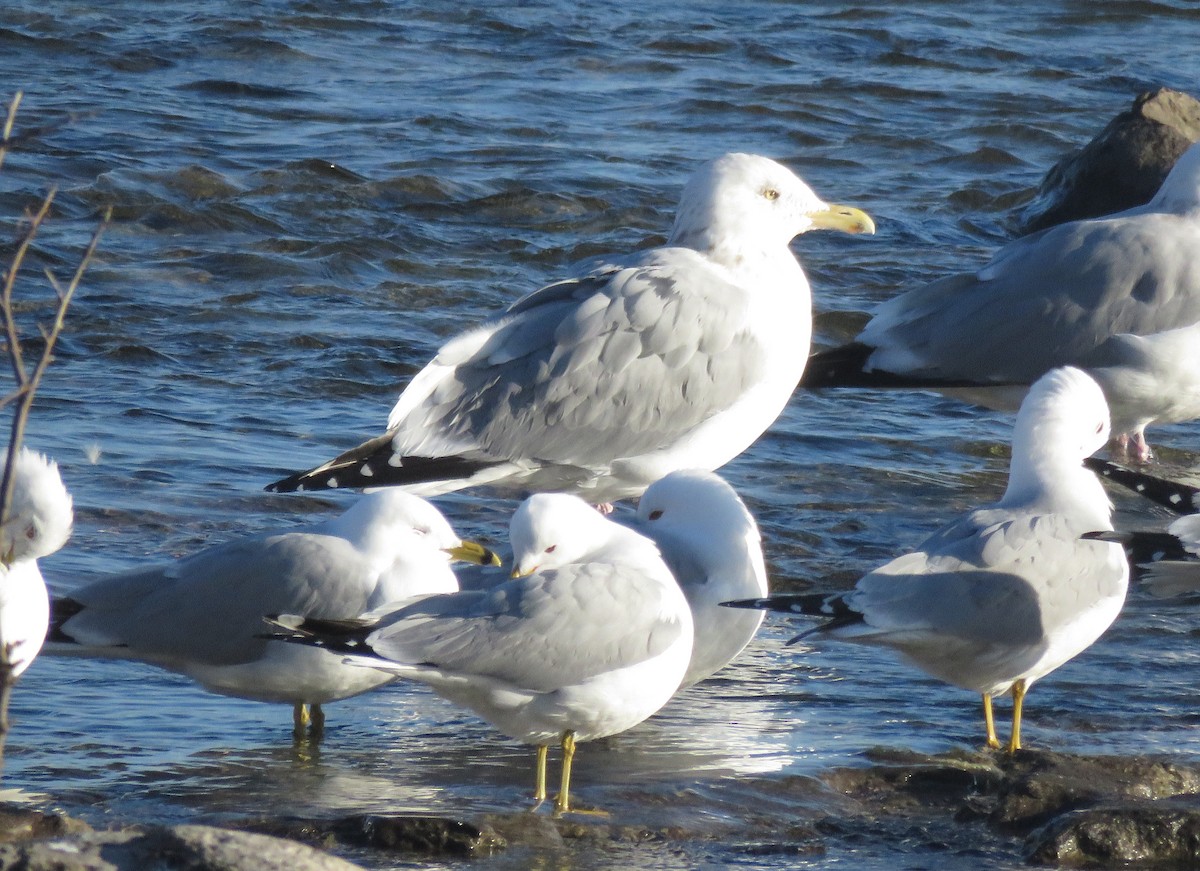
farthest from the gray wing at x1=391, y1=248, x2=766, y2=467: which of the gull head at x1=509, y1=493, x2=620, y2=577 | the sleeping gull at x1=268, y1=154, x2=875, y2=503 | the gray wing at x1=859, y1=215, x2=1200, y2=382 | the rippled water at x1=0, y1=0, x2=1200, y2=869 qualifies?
the gull head at x1=509, y1=493, x2=620, y2=577

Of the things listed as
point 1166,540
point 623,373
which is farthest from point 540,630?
point 623,373

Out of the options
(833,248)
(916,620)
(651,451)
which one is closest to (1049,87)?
(833,248)

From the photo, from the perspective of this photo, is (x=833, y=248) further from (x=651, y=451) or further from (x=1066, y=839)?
(x=1066, y=839)

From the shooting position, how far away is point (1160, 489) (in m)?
5.45

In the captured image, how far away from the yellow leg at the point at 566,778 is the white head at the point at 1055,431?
154cm

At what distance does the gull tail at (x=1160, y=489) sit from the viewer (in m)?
5.33

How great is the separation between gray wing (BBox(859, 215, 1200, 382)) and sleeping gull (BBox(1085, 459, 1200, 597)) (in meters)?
2.18

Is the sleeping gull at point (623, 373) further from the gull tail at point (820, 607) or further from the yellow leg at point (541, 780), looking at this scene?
the yellow leg at point (541, 780)

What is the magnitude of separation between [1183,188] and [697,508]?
12.5ft

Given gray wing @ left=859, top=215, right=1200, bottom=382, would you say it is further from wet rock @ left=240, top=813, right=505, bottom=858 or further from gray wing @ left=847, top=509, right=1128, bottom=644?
wet rock @ left=240, top=813, right=505, bottom=858

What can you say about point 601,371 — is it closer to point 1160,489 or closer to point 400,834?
point 1160,489

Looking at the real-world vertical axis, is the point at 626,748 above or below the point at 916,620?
below

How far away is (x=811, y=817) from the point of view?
432cm

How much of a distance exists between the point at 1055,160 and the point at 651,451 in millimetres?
8461
